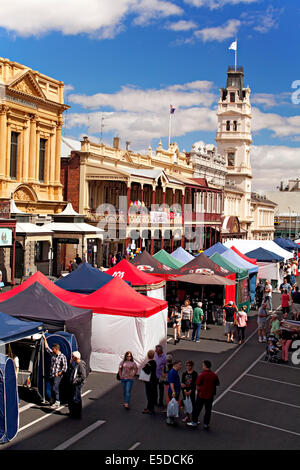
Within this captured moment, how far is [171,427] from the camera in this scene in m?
10.4

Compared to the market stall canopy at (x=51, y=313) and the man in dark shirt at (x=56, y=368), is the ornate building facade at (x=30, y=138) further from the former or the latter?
the man in dark shirt at (x=56, y=368)

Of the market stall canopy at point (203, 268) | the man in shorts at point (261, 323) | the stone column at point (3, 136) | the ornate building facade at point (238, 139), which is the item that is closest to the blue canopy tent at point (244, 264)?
the market stall canopy at point (203, 268)

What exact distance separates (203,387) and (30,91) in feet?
79.1

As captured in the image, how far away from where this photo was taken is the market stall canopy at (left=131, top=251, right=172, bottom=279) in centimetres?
2262

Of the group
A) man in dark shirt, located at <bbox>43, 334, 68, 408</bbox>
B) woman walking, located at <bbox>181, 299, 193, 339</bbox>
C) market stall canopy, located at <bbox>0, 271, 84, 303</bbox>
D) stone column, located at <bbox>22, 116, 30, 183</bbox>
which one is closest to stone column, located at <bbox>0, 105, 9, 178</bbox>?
stone column, located at <bbox>22, 116, 30, 183</bbox>

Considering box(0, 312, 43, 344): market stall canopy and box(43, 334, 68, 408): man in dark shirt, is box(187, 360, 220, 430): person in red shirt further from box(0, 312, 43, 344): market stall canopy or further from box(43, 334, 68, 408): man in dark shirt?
box(0, 312, 43, 344): market stall canopy

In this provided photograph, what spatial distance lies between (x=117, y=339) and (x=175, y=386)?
359cm

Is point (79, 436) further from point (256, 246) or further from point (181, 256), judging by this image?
point (256, 246)

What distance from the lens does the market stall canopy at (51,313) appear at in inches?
490

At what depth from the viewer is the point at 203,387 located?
405 inches

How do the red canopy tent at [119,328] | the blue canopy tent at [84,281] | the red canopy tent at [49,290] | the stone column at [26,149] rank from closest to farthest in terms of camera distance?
the red canopy tent at [119,328]
the red canopy tent at [49,290]
the blue canopy tent at [84,281]
the stone column at [26,149]

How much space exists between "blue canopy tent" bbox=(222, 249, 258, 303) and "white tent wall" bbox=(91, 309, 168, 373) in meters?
12.6

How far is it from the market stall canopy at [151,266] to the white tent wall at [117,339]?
818cm

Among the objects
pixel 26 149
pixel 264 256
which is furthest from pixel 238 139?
pixel 26 149
